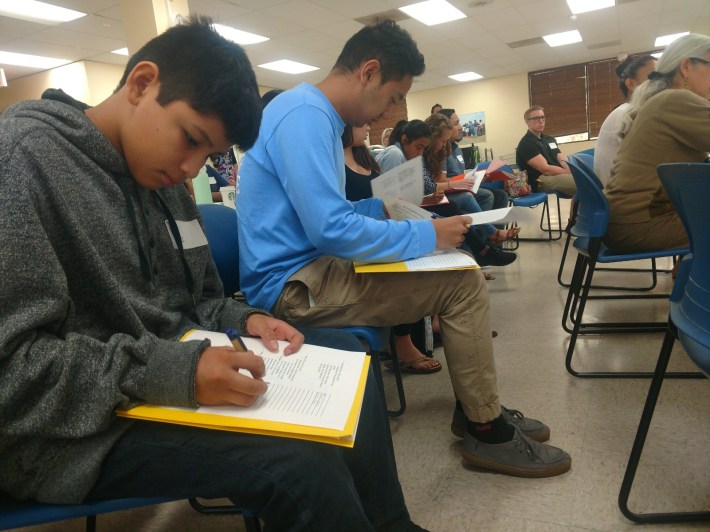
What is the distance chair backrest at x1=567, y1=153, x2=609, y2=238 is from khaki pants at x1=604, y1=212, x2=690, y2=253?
0.08 m

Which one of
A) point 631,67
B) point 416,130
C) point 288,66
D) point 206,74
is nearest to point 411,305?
point 206,74

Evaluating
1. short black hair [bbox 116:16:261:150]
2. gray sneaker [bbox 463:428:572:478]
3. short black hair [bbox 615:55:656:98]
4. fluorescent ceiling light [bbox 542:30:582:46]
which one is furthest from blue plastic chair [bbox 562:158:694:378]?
fluorescent ceiling light [bbox 542:30:582:46]

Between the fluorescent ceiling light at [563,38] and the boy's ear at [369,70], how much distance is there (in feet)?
25.3

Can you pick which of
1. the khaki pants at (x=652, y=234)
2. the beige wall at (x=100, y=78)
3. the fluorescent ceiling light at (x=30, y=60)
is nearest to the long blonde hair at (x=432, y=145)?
the khaki pants at (x=652, y=234)

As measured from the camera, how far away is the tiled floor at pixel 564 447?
1135 millimetres

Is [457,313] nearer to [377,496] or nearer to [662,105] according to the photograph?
[377,496]

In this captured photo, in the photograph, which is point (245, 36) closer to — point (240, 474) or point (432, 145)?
point (432, 145)

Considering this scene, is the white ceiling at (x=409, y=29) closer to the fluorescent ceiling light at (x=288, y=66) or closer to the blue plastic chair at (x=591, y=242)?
the fluorescent ceiling light at (x=288, y=66)

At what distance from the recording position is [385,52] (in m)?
1.30

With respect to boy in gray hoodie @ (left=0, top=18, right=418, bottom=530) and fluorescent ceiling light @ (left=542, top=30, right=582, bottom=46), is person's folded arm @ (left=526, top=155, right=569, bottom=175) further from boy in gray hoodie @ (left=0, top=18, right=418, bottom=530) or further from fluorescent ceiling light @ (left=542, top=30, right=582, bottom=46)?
fluorescent ceiling light @ (left=542, top=30, right=582, bottom=46)

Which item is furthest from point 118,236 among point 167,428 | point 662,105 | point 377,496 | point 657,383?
point 662,105

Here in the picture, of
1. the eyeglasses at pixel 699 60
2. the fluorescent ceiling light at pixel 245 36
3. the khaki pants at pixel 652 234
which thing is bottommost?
the khaki pants at pixel 652 234

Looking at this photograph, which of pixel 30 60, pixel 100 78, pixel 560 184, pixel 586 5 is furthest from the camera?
pixel 100 78

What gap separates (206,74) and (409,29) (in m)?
6.29
